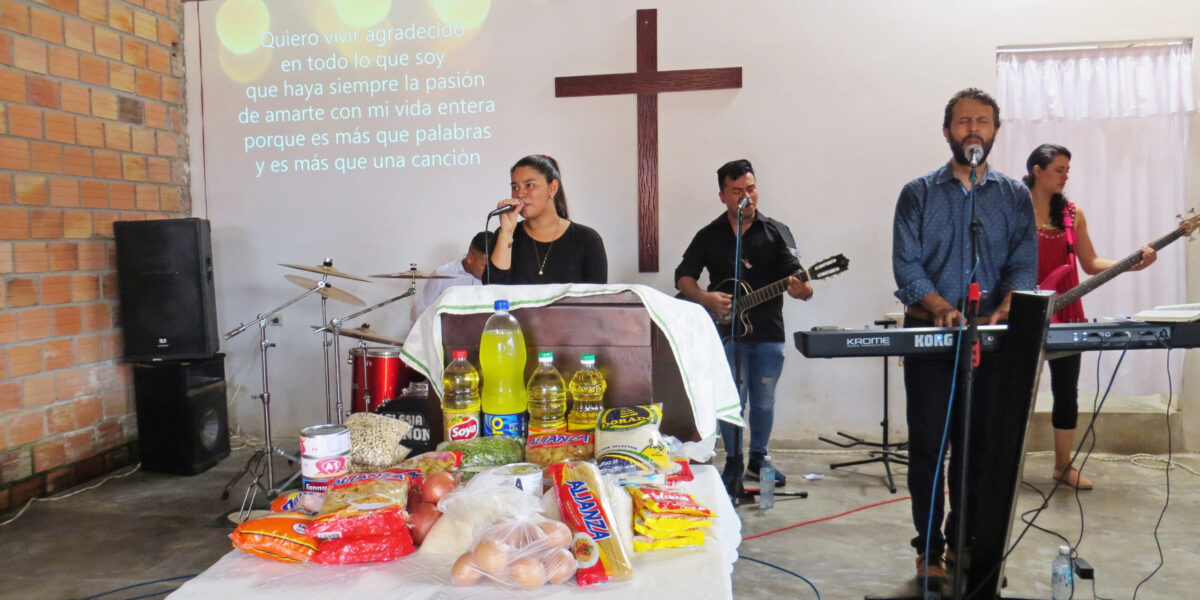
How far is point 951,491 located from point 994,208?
34.6 inches

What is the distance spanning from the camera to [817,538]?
287 cm

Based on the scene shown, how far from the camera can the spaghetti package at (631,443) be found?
4.26ft

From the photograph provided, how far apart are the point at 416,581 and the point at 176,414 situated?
3485 mm

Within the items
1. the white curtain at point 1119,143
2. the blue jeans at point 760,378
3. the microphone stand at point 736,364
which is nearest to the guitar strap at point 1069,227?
the white curtain at point 1119,143

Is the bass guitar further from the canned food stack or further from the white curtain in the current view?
the canned food stack

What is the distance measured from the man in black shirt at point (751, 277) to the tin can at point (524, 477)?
2.15 m

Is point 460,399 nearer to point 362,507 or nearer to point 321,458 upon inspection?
point 321,458

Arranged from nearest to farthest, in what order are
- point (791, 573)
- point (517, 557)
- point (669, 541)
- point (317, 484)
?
1. point (517, 557)
2. point (669, 541)
3. point (317, 484)
4. point (791, 573)

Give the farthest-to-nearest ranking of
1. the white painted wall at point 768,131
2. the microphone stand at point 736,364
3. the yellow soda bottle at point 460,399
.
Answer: the white painted wall at point 768,131, the microphone stand at point 736,364, the yellow soda bottle at point 460,399

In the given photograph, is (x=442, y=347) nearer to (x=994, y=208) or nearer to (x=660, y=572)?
(x=660, y=572)

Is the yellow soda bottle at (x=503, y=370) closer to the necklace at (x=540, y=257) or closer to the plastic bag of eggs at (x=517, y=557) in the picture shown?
the plastic bag of eggs at (x=517, y=557)

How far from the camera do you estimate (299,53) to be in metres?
4.36

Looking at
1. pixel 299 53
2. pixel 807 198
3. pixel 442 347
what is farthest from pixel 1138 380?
pixel 299 53

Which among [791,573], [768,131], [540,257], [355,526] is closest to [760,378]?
[791,573]
